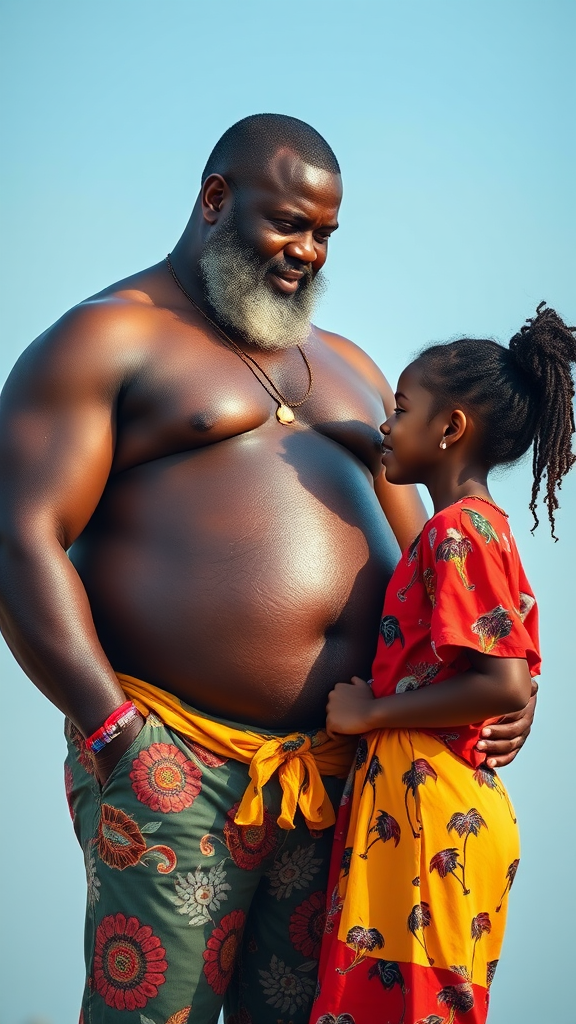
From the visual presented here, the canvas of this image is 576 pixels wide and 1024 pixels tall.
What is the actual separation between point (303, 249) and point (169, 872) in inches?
47.1

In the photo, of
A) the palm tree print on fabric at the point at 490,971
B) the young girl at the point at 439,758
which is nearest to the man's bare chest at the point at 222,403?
the young girl at the point at 439,758

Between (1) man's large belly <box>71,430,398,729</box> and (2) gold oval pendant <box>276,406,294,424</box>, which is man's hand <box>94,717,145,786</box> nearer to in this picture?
(1) man's large belly <box>71,430,398,729</box>

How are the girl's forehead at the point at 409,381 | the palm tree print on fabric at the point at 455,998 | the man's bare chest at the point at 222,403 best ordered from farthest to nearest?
the girl's forehead at the point at 409,381
the man's bare chest at the point at 222,403
the palm tree print on fabric at the point at 455,998

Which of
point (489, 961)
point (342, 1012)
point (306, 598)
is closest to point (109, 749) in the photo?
point (306, 598)

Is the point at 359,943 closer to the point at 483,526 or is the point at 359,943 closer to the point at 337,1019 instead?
the point at 337,1019

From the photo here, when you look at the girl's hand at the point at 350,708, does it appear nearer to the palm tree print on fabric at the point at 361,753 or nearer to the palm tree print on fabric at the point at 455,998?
the palm tree print on fabric at the point at 361,753

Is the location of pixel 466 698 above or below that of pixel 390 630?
below

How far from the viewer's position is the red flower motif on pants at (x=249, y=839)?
2004mm

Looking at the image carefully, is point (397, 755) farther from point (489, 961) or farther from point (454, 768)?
point (489, 961)

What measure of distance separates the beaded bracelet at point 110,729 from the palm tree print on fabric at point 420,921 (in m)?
0.57

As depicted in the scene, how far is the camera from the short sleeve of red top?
1.91 m

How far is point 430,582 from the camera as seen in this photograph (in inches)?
78.7

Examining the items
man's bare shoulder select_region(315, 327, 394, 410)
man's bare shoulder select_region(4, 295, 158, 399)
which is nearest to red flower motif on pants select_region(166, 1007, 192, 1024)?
man's bare shoulder select_region(4, 295, 158, 399)

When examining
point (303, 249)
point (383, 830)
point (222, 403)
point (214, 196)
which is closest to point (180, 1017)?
point (383, 830)
